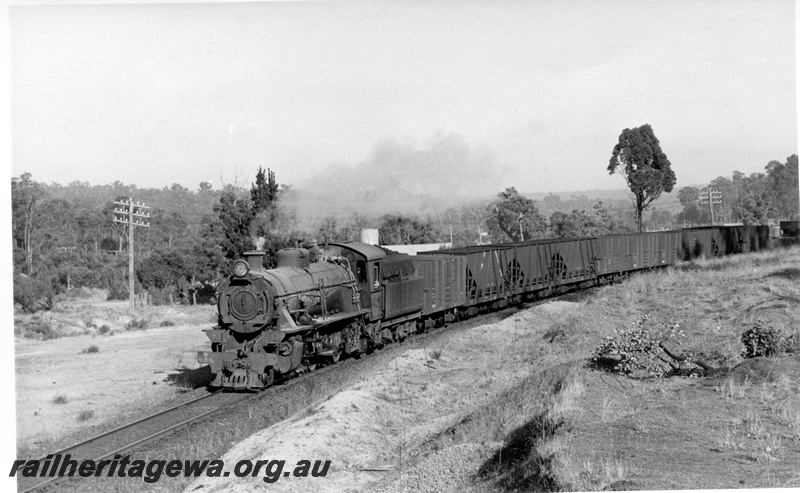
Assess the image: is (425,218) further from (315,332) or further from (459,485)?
(459,485)

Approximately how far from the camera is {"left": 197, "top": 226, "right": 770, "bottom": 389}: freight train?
1597 centimetres

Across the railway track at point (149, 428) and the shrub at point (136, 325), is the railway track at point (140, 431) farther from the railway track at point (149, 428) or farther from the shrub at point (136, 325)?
the shrub at point (136, 325)

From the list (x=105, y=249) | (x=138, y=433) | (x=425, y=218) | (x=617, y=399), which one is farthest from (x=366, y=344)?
(x=105, y=249)

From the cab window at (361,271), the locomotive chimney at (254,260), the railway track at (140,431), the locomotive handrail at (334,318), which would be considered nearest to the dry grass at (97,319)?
the cab window at (361,271)

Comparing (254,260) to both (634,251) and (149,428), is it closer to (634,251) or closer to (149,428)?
(149,428)

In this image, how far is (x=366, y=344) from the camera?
20328mm

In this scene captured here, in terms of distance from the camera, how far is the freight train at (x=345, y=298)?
15969mm

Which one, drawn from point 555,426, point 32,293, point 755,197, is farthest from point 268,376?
point 755,197

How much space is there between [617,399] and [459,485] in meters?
3.54

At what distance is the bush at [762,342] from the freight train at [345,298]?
947 cm

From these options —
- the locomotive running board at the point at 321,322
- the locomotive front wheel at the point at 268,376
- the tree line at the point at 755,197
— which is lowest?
the locomotive front wheel at the point at 268,376

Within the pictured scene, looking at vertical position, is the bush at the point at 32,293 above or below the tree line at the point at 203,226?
below

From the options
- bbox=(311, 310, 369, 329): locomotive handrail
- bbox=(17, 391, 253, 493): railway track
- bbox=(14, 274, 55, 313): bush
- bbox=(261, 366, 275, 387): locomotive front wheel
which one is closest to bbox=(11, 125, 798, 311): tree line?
bbox=(14, 274, 55, 313): bush

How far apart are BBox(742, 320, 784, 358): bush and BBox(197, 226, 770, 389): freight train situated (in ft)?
31.1
